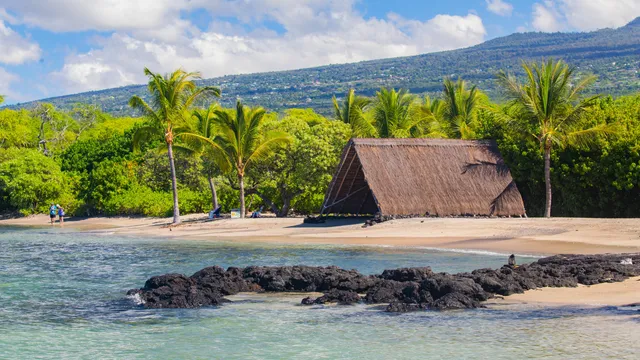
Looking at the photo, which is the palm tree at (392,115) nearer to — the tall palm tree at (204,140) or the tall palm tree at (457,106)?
the tall palm tree at (457,106)

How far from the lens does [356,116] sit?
4159 cm

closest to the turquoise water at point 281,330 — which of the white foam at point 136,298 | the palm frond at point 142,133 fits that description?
the white foam at point 136,298

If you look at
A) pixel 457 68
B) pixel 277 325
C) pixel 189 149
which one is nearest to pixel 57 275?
pixel 277 325

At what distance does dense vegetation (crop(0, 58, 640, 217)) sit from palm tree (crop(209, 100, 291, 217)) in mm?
41

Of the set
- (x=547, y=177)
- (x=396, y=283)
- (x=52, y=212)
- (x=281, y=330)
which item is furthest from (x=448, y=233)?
(x=52, y=212)

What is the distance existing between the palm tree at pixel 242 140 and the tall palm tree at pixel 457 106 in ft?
35.3

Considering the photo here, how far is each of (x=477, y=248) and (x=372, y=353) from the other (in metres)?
11.8

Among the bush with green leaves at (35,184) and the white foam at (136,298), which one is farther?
the bush with green leaves at (35,184)

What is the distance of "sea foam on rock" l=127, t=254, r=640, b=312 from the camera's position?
13.9 m

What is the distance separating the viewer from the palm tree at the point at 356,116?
131 feet

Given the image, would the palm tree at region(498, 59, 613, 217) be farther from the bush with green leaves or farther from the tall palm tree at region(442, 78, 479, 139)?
the bush with green leaves

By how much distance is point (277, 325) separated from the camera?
41.4 feet

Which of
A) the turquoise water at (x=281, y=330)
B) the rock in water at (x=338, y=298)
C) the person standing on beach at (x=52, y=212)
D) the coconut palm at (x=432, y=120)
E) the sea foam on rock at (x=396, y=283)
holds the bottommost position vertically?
the turquoise water at (x=281, y=330)

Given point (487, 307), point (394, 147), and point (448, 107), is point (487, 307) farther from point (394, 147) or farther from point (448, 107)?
point (448, 107)
